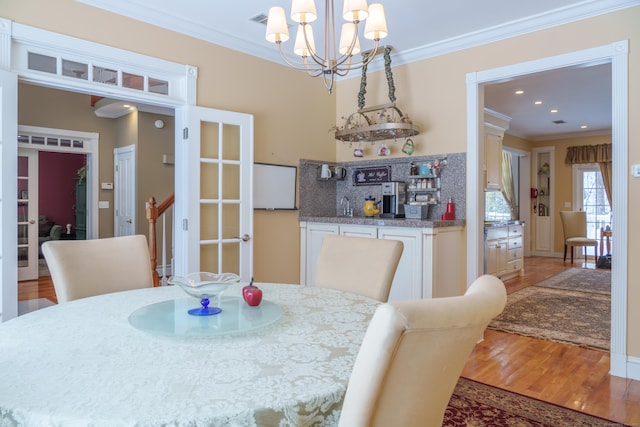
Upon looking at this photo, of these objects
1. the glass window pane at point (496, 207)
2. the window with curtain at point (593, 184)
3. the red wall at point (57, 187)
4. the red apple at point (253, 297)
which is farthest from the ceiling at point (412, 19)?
the red wall at point (57, 187)

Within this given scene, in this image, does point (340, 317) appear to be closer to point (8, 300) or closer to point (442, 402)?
point (442, 402)

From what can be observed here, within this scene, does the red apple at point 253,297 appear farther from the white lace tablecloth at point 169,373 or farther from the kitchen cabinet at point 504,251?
the kitchen cabinet at point 504,251

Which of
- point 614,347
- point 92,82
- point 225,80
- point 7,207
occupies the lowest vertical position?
point 614,347

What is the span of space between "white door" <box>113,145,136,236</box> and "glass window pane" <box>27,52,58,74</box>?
3.75 m

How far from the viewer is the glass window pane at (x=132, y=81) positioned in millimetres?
3075

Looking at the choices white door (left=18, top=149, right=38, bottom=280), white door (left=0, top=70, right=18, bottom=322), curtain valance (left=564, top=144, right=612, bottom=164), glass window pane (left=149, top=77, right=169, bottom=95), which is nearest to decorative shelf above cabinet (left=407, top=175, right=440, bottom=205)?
glass window pane (left=149, top=77, right=169, bottom=95)

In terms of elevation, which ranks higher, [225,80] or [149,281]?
[225,80]

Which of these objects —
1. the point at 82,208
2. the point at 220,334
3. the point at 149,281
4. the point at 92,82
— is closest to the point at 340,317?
the point at 220,334

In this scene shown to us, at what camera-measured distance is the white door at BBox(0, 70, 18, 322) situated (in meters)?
2.48

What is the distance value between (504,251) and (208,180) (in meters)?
4.66

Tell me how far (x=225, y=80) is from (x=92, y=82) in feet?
3.68

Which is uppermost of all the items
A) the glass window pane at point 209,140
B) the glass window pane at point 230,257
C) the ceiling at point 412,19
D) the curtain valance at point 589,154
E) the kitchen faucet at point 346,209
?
the ceiling at point 412,19

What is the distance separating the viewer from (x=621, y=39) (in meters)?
2.83

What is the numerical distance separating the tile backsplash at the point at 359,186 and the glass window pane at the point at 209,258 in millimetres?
1142
